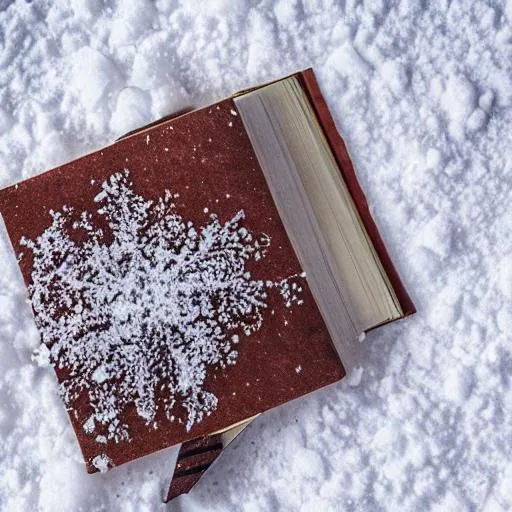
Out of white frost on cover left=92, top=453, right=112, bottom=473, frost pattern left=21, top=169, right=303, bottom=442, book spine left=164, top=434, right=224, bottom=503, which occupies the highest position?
frost pattern left=21, top=169, right=303, bottom=442

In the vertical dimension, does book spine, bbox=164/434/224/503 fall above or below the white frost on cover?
below

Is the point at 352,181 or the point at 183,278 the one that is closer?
the point at 183,278

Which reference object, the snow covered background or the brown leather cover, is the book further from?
the snow covered background

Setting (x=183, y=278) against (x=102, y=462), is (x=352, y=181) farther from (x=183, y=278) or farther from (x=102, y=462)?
(x=102, y=462)

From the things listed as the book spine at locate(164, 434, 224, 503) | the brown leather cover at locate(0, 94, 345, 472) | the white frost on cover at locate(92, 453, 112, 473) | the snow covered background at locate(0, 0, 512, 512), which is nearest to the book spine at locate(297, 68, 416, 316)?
the snow covered background at locate(0, 0, 512, 512)

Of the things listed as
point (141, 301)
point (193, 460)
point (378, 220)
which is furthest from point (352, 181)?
point (193, 460)

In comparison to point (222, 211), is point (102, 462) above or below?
below

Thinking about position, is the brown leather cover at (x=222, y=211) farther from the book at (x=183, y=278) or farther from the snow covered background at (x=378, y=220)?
the snow covered background at (x=378, y=220)
